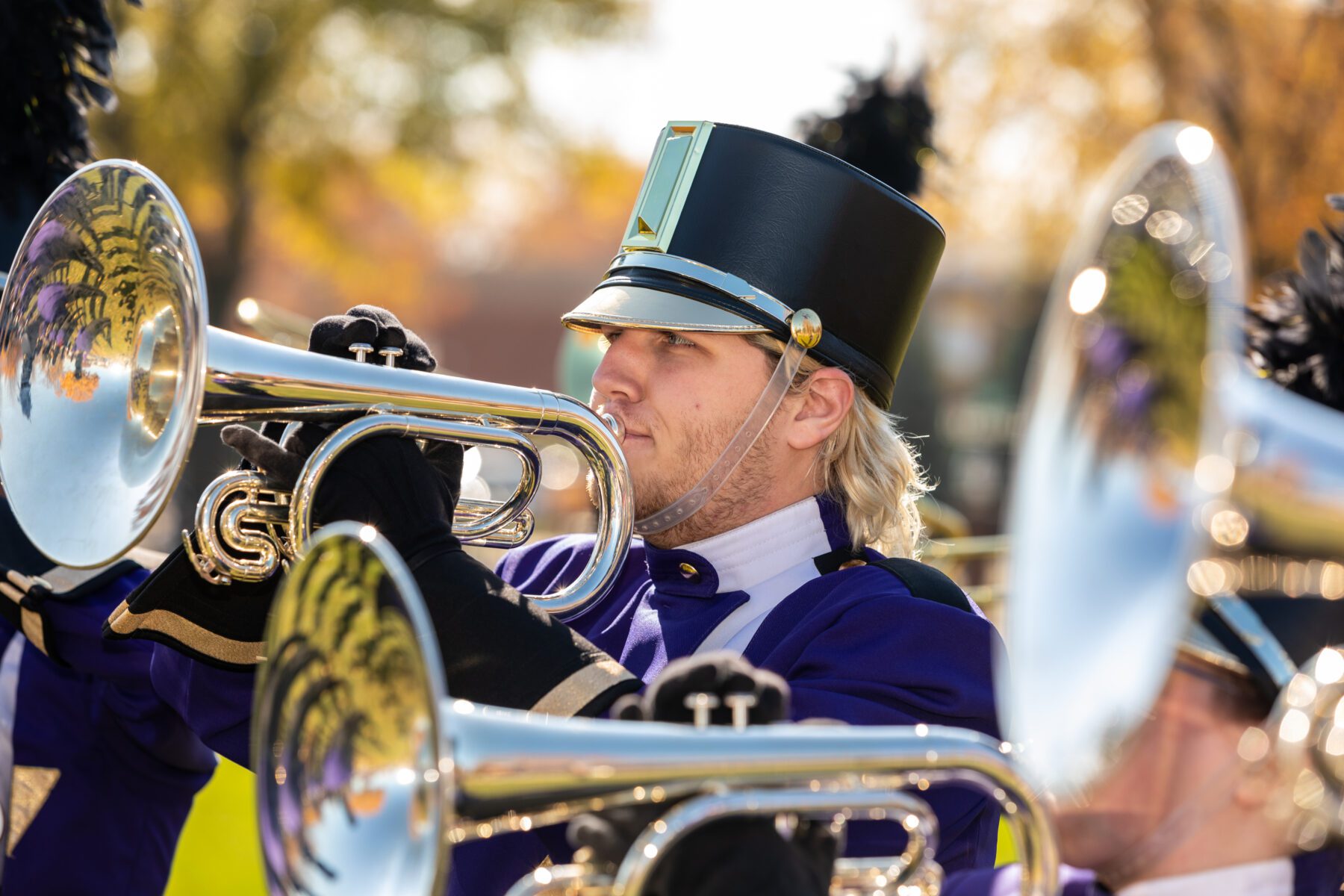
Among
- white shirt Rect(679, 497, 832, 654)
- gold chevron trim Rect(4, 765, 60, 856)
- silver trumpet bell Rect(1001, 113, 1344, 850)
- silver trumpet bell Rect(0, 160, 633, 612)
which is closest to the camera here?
silver trumpet bell Rect(1001, 113, 1344, 850)

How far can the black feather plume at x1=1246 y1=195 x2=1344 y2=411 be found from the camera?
2.28 m

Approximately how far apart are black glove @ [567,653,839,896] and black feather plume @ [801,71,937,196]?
312 centimetres

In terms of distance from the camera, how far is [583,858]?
1763 mm

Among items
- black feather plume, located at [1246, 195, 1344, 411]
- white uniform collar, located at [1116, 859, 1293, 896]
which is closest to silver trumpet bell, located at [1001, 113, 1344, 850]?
white uniform collar, located at [1116, 859, 1293, 896]

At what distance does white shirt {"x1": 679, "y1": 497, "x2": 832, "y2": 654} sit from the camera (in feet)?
8.84

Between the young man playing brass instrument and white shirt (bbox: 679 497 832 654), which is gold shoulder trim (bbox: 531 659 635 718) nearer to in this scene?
the young man playing brass instrument

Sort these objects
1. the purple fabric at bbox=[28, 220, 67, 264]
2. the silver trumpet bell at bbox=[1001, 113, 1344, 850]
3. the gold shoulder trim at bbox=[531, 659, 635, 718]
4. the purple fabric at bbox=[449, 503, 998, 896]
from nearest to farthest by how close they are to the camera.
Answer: the silver trumpet bell at bbox=[1001, 113, 1344, 850] < the gold shoulder trim at bbox=[531, 659, 635, 718] < the purple fabric at bbox=[449, 503, 998, 896] < the purple fabric at bbox=[28, 220, 67, 264]

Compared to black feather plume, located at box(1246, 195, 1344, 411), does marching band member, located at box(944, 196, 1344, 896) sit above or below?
below

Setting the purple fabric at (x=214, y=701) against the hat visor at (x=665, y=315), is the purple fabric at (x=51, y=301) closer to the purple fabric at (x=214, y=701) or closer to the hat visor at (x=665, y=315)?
the purple fabric at (x=214, y=701)

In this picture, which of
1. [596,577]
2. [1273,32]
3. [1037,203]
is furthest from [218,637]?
[1037,203]

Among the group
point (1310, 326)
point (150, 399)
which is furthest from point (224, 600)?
point (1310, 326)

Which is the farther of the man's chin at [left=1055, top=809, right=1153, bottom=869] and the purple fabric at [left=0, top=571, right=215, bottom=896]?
the purple fabric at [left=0, top=571, right=215, bottom=896]

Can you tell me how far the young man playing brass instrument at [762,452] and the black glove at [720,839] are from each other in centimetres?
63

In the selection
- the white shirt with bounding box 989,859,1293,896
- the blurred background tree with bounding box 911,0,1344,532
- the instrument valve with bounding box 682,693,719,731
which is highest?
the blurred background tree with bounding box 911,0,1344,532
